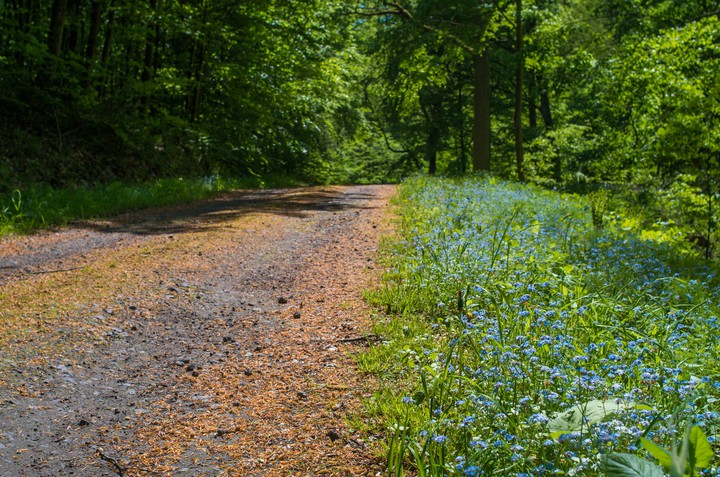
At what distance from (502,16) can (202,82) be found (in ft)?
32.7

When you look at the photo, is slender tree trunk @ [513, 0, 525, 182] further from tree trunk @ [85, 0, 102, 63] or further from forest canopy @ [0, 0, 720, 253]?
tree trunk @ [85, 0, 102, 63]

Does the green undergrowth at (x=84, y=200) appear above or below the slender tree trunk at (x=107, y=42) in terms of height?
below

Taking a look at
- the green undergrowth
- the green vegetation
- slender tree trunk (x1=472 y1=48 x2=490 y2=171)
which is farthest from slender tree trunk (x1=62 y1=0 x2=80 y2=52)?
slender tree trunk (x1=472 y1=48 x2=490 y2=171)

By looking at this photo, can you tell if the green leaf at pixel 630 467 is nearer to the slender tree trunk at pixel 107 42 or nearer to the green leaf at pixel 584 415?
the green leaf at pixel 584 415

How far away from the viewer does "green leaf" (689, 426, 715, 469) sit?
1397 mm

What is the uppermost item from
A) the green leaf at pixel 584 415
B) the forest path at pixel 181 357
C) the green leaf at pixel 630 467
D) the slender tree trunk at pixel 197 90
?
the slender tree trunk at pixel 197 90

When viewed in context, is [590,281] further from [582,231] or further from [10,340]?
[10,340]

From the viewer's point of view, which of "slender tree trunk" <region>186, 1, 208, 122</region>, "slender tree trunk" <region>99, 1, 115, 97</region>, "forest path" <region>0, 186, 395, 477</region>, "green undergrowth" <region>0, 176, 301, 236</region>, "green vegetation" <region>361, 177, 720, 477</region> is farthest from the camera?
"slender tree trunk" <region>186, 1, 208, 122</region>

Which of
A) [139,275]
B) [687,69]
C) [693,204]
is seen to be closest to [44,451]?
[139,275]

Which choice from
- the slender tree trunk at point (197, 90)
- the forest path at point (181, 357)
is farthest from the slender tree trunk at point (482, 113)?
the forest path at point (181, 357)

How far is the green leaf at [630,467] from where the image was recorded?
1510mm

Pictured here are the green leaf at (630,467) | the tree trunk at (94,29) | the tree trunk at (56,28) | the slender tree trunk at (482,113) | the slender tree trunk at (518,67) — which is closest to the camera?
the green leaf at (630,467)

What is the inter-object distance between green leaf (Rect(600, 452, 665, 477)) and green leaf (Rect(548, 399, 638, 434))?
0.50 meters

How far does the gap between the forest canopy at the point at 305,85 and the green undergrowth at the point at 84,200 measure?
3.10ft
